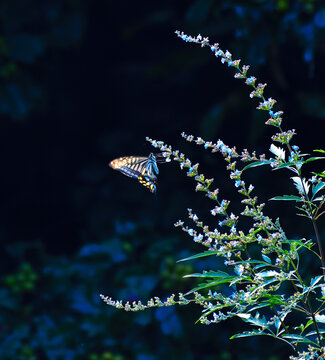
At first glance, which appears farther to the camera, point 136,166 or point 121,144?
point 121,144

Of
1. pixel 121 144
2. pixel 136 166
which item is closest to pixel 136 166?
pixel 136 166

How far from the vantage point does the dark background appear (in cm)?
272

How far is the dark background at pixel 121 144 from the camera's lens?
272cm

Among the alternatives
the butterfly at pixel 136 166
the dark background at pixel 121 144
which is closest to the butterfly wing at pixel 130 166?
the butterfly at pixel 136 166

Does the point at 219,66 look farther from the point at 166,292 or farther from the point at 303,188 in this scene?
the point at 303,188

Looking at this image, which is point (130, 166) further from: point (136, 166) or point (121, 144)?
point (121, 144)

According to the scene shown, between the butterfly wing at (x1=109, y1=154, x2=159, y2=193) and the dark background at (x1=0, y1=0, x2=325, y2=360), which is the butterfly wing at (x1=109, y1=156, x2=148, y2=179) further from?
the dark background at (x1=0, y1=0, x2=325, y2=360)

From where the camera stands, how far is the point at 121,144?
4266mm

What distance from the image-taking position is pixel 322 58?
371cm

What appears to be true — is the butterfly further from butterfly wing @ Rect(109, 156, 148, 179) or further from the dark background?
the dark background

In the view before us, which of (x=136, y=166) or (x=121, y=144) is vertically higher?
(x=121, y=144)

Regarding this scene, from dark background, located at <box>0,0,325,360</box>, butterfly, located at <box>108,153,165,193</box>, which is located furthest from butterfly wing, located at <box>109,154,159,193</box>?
dark background, located at <box>0,0,325,360</box>

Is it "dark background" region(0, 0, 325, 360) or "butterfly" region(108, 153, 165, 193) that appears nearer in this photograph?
"butterfly" region(108, 153, 165, 193)

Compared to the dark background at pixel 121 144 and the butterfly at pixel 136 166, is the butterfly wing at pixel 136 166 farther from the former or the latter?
the dark background at pixel 121 144
